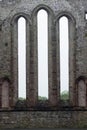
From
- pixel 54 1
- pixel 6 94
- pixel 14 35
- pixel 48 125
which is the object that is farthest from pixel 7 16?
pixel 48 125

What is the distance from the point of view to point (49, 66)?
17.1 metres

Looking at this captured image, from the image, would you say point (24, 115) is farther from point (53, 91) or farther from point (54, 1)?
point (54, 1)

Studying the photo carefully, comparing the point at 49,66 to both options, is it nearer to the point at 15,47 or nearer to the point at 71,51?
the point at 71,51

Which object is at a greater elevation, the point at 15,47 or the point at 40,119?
the point at 15,47

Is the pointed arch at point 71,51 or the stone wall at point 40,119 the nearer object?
the stone wall at point 40,119

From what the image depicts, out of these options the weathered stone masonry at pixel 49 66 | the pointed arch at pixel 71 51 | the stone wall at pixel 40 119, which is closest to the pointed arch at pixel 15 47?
the weathered stone masonry at pixel 49 66

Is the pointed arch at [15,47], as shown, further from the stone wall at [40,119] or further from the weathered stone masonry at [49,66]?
the stone wall at [40,119]

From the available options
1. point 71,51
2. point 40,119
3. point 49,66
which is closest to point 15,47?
point 49,66

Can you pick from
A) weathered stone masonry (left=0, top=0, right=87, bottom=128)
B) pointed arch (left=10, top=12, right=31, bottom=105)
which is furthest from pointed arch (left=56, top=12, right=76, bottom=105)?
pointed arch (left=10, top=12, right=31, bottom=105)

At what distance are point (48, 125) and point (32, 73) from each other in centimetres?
235

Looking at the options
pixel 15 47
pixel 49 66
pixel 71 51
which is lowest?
pixel 49 66

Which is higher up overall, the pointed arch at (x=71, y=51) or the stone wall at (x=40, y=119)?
the pointed arch at (x=71, y=51)

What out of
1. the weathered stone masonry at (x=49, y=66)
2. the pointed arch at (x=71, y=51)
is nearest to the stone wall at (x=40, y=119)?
the weathered stone masonry at (x=49, y=66)

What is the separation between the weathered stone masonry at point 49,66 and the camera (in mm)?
16844
